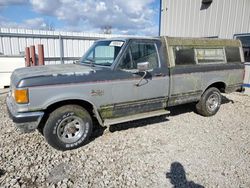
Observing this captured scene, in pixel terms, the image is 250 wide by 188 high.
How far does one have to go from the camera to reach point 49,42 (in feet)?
35.0

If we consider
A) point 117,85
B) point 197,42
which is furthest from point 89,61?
point 197,42

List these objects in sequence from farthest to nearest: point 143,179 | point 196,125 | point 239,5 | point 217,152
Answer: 1. point 239,5
2. point 196,125
3. point 217,152
4. point 143,179

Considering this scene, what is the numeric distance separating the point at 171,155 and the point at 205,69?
2.68m

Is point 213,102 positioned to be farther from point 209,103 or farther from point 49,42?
point 49,42

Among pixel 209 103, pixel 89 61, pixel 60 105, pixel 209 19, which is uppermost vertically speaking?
pixel 209 19

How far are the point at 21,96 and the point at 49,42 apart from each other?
26.9 feet

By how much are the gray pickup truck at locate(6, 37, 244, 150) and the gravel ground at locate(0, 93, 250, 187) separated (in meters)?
0.44

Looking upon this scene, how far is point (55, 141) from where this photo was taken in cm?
370

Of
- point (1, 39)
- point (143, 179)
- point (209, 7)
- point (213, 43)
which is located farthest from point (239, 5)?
point (1, 39)

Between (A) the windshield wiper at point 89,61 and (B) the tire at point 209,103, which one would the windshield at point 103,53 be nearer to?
(A) the windshield wiper at point 89,61

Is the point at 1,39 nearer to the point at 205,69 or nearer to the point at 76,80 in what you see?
the point at 76,80

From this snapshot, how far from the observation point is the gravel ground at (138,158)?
3.11 meters

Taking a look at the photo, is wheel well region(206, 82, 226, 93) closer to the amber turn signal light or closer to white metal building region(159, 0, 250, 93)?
white metal building region(159, 0, 250, 93)

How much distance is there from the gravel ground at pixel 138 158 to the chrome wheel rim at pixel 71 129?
0.26m
